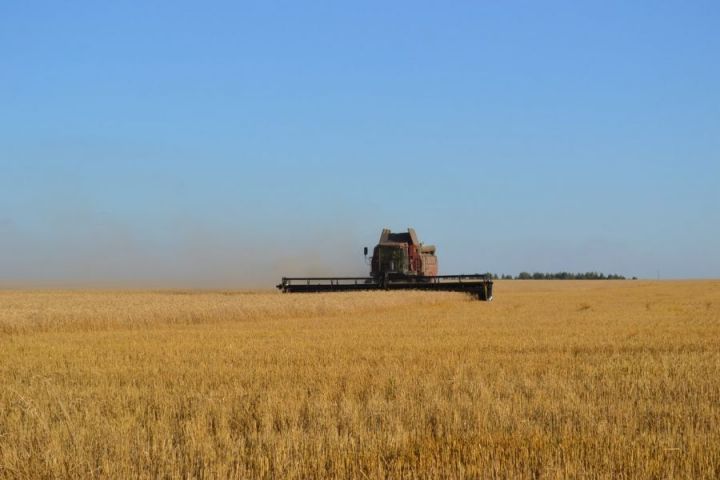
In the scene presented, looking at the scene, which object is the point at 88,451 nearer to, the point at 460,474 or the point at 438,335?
the point at 460,474

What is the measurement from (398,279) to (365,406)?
3102 centimetres

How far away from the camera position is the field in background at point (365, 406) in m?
6.14

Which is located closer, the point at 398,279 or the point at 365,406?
the point at 365,406

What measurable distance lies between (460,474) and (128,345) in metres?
11.2

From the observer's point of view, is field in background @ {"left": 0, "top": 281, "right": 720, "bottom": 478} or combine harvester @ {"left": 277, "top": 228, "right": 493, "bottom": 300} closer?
field in background @ {"left": 0, "top": 281, "right": 720, "bottom": 478}

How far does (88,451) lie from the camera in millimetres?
6562

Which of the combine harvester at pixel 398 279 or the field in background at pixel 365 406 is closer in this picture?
the field in background at pixel 365 406

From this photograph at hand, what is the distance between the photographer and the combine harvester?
3816 cm

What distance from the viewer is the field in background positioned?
6.14 metres

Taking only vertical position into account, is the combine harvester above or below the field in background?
above

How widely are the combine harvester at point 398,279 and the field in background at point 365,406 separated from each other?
827 inches

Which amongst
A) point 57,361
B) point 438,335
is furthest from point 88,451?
point 438,335

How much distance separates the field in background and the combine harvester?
68.9ft

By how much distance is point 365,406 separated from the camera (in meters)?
8.29
